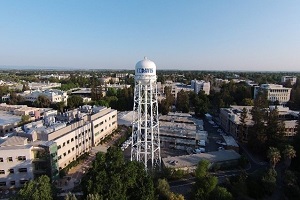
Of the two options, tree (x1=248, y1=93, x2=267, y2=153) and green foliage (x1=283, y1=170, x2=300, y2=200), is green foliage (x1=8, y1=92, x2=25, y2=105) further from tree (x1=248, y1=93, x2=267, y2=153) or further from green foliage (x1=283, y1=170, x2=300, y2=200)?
green foliage (x1=283, y1=170, x2=300, y2=200)

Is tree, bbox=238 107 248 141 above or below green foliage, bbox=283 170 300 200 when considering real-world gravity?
above

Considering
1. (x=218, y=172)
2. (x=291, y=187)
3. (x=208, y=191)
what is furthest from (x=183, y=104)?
(x=208, y=191)

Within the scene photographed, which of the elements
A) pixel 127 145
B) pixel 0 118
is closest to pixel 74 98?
pixel 0 118

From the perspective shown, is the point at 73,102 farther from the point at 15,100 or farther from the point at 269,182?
the point at 269,182

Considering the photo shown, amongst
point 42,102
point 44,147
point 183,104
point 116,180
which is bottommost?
point 44,147

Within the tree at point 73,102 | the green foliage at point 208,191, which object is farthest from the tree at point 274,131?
the tree at point 73,102

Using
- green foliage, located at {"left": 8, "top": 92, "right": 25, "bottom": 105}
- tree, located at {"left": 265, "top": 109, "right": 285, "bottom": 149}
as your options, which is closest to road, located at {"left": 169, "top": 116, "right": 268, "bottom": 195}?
tree, located at {"left": 265, "top": 109, "right": 285, "bottom": 149}
